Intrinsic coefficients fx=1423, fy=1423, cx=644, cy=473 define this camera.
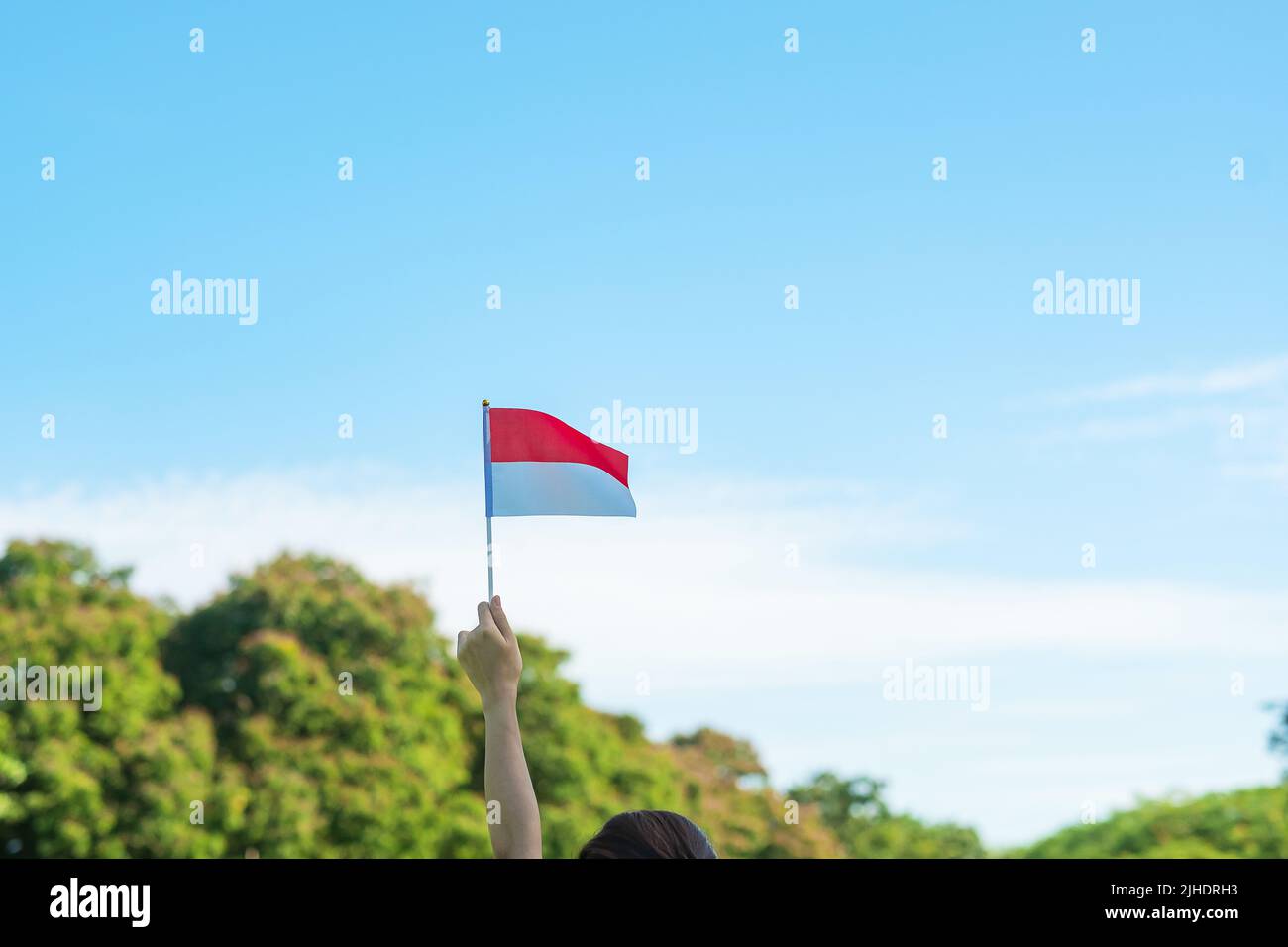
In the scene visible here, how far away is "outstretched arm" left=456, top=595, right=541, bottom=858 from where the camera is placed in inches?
110

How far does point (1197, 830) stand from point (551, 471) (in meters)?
42.7

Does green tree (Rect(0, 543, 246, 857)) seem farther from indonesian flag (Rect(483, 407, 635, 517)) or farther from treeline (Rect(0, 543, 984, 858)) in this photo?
indonesian flag (Rect(483, 407, 635, 517))

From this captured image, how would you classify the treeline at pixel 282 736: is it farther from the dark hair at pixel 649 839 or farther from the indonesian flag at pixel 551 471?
the dark hair at pixel 649 839

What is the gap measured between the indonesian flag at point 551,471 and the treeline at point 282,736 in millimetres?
24956

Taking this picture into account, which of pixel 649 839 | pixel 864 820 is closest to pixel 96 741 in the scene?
pixel 864 820

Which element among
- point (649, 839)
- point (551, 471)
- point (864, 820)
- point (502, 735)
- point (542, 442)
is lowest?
point (864, 820)

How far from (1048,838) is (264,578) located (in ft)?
99.9

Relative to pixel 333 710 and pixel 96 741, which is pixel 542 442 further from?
pixel 333 710

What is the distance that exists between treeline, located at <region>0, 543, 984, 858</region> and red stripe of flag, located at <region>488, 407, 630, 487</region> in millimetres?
24979

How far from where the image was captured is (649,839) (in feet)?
8.41

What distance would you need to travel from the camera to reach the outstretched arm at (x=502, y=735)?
2.80 m

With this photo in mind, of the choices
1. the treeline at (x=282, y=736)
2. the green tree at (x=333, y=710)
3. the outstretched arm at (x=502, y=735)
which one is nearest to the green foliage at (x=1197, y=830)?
the treeline at (x=282, y=736)

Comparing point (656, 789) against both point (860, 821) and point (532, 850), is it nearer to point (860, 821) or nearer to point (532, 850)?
point (860, 821)

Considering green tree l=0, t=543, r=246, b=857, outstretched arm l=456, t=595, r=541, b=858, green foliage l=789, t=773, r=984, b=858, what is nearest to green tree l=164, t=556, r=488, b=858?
green tree l=0, t=543, r=246, b=857
